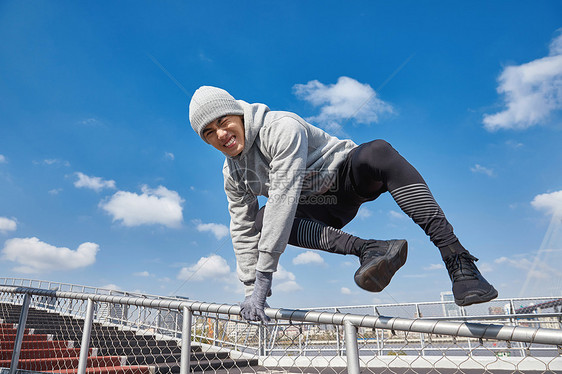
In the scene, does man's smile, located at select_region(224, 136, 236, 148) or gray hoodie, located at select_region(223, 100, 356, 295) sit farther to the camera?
man's smile, located at select_region(224, 136, 236, 148)

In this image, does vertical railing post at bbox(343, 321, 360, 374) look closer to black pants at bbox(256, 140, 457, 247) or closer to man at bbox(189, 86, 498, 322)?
man at bbox(189, 86, 498, 322)

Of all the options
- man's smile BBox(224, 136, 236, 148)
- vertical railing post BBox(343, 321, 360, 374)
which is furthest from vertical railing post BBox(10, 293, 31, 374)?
vertical railing post BBox(343, 321, 360, 374)

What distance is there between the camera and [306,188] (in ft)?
5.86

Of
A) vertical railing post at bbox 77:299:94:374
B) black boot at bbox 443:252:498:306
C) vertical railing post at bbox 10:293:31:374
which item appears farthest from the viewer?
vertical railing post at bbox 10:293:31:374

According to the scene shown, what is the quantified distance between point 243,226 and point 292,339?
1.15 m

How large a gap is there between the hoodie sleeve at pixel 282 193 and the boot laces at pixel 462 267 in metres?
0.66

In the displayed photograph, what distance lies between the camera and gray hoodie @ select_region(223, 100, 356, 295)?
1.60 meters

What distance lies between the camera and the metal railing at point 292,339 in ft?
4.57

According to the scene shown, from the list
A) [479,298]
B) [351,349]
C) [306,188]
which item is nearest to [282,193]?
[306,188]

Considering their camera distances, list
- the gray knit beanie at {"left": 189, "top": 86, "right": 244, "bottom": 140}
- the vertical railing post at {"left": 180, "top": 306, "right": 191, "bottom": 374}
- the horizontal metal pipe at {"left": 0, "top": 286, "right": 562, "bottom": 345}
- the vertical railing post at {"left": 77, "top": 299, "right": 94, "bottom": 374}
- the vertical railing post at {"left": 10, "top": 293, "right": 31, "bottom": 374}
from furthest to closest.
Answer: the vertical railing post at {"left": 10, "top": 293, "right": 31, "bottom": 374} < the vertical railing post at {"left": 77, "top": 299, "right": 94, "bottom": 374} < the vertical railing post at {"left": 180, "top": 306, "right": 191, "bottom": 374} < the gray knit beanie at {"left": 189, "top": 86, "right": 244, "bottom": 140} < the horizontal metal pipe at {"left": 0, "top": 286, "right": 562, "bottom": 345}

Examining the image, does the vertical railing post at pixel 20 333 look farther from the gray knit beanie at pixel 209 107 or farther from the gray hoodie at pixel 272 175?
the gray knit beanie at pixel 209 107

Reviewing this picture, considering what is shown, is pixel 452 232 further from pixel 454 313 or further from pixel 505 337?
pixel 454 313

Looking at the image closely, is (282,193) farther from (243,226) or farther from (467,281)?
(467,281)

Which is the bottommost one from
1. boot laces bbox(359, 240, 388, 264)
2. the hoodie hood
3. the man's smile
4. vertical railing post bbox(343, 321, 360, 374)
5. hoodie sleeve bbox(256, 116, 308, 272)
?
vertical railing post bbox(343, 321, 360, 374)
